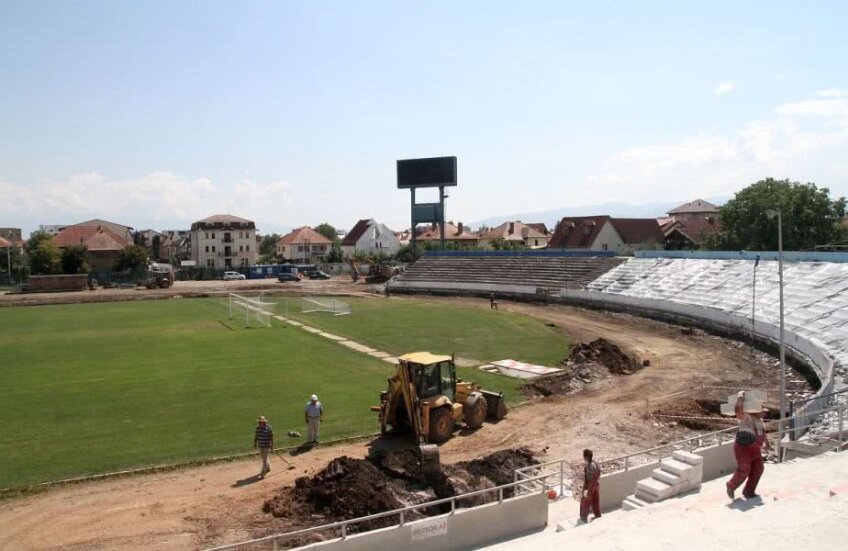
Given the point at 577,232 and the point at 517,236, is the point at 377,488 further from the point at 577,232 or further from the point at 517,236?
the point at 517,236

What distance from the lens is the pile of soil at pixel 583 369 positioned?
24734 mm

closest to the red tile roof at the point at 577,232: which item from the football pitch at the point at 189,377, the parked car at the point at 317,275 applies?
the parked car at the point at 317,275

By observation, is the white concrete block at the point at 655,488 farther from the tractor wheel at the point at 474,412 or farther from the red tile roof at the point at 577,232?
the red tile roof at the point at 577,232

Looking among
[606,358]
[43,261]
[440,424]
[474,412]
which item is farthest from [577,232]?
[440,424]

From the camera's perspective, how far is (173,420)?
20562mm

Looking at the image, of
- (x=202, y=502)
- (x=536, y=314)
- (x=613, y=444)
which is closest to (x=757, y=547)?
(x=613, y=444)

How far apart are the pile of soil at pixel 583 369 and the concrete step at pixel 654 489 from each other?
11.9 meters

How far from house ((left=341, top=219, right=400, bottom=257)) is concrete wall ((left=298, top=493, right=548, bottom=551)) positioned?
118 meters

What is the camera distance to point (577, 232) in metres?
93.9

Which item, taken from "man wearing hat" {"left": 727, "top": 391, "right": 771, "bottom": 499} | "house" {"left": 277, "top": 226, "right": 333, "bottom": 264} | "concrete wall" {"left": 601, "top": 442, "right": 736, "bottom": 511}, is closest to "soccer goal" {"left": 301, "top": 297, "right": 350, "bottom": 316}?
"concrete wall" {"left": 601, "top": 442, "right": 736, "bottom": 511}

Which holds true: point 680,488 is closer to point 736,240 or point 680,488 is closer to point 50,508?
point 50,508

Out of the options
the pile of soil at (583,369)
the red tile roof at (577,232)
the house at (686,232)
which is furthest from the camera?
the house at (686,232)

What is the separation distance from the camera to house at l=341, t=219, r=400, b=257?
428 ft

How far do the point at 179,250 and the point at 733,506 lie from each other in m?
148
